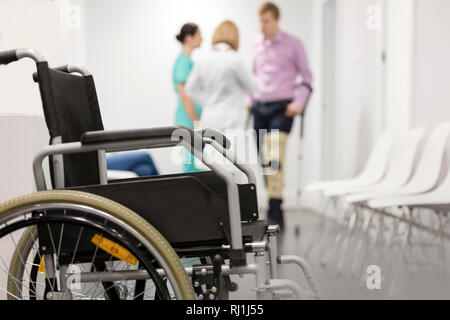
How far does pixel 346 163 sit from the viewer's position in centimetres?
487

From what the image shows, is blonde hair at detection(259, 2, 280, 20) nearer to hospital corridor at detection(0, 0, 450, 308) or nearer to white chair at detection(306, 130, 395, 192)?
hospital corridor at detection(0, 0, 450, 308)

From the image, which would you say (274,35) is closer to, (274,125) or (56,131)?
(274,125)

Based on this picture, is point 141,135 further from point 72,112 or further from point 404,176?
point 404,176

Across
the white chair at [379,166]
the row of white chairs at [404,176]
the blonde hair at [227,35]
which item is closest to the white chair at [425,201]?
the row of white chairs at [404,176]

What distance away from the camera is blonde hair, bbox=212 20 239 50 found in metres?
3.32

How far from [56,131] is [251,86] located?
7.16 feet

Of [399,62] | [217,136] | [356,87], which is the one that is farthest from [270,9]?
[217,136]

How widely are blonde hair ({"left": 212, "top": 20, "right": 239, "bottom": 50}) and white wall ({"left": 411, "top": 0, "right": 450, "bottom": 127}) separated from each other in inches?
36.4

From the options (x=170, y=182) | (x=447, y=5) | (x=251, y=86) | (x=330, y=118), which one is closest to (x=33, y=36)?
(x=170, y=182)

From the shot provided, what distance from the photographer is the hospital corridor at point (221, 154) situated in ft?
3.47

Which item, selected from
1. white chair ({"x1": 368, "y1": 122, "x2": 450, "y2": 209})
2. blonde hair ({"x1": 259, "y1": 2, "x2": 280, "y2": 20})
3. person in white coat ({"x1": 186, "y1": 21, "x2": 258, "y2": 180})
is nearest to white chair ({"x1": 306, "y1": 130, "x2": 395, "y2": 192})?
white chair ({"x1": 368, "y1": 122, "x2": 450, "y2": 209})

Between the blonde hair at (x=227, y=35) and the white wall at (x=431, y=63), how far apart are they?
3.04 ft

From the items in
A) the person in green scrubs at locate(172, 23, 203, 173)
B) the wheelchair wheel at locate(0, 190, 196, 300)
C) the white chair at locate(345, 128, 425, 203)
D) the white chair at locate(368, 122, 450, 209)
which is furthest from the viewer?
the person in green scrubs at locate(172, 23, 203, 173)
